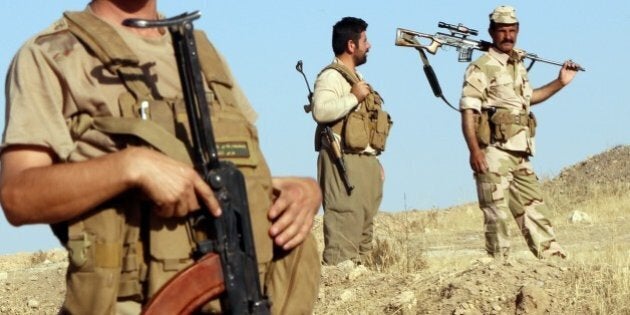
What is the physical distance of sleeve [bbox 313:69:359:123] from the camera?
980 cm

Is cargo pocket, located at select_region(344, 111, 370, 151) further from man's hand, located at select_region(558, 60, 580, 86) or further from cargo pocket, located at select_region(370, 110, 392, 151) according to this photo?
man's hand, located at select_region(558, 60, 580, 86)

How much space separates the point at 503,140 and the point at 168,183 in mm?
7399

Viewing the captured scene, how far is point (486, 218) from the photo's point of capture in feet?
33.0

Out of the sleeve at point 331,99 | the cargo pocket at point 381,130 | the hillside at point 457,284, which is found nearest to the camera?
the hillside at point 457,284

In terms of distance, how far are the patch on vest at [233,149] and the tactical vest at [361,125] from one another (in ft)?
22.9

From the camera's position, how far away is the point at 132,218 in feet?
9.27

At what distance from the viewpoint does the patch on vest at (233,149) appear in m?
2.87

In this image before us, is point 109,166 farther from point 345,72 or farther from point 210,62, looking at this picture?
point 345,72

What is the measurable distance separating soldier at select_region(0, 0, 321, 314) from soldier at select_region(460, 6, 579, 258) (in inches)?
277

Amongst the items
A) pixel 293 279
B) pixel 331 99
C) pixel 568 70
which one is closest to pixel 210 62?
pixel 293 279

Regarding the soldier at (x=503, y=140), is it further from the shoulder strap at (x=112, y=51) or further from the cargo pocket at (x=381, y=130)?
the shoulder strap at (x=112, y=51)

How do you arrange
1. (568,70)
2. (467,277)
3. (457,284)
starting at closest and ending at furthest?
(457,284)
(467,277)
(568,70)

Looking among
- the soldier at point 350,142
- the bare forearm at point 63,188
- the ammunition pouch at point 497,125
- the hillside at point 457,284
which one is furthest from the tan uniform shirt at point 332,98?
the bare forearm at point 63,188

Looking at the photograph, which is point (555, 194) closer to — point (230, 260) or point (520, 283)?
point (520, 283)
